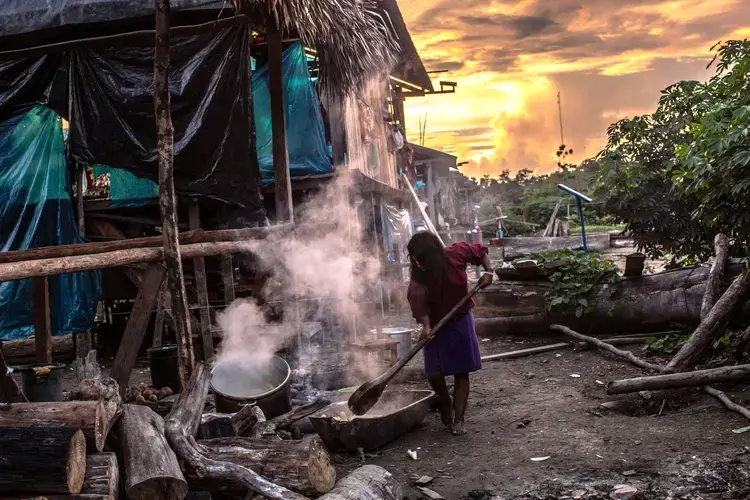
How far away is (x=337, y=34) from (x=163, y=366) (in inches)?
156

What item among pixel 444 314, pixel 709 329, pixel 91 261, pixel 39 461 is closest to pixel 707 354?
pixel 709 329

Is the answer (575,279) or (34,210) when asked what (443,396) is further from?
(34,210)

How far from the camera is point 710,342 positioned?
21.0 ft

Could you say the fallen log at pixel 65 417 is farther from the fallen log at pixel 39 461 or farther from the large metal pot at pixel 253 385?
the large metal pot at pixel 253 385

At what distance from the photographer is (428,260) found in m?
5.47

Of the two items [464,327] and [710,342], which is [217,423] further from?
[710,342]

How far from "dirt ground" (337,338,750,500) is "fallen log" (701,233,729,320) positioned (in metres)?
1.40

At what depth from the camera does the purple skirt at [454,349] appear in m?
5.50

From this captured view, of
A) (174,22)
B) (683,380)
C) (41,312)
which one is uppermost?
(174,22)

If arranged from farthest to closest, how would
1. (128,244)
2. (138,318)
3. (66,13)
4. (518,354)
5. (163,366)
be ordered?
(518,354), (66,13), (163,366), (128,244), (138,318)

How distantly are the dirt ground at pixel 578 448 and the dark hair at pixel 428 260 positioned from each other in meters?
1.34

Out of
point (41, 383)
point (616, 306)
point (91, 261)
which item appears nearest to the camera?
point (91, 261)

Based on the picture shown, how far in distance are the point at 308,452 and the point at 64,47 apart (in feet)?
19.8

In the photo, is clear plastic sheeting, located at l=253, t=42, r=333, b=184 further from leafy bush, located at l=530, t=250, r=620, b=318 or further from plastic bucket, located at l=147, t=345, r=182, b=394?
leafy bush, located at l=530, t=250, r=620, b=318
